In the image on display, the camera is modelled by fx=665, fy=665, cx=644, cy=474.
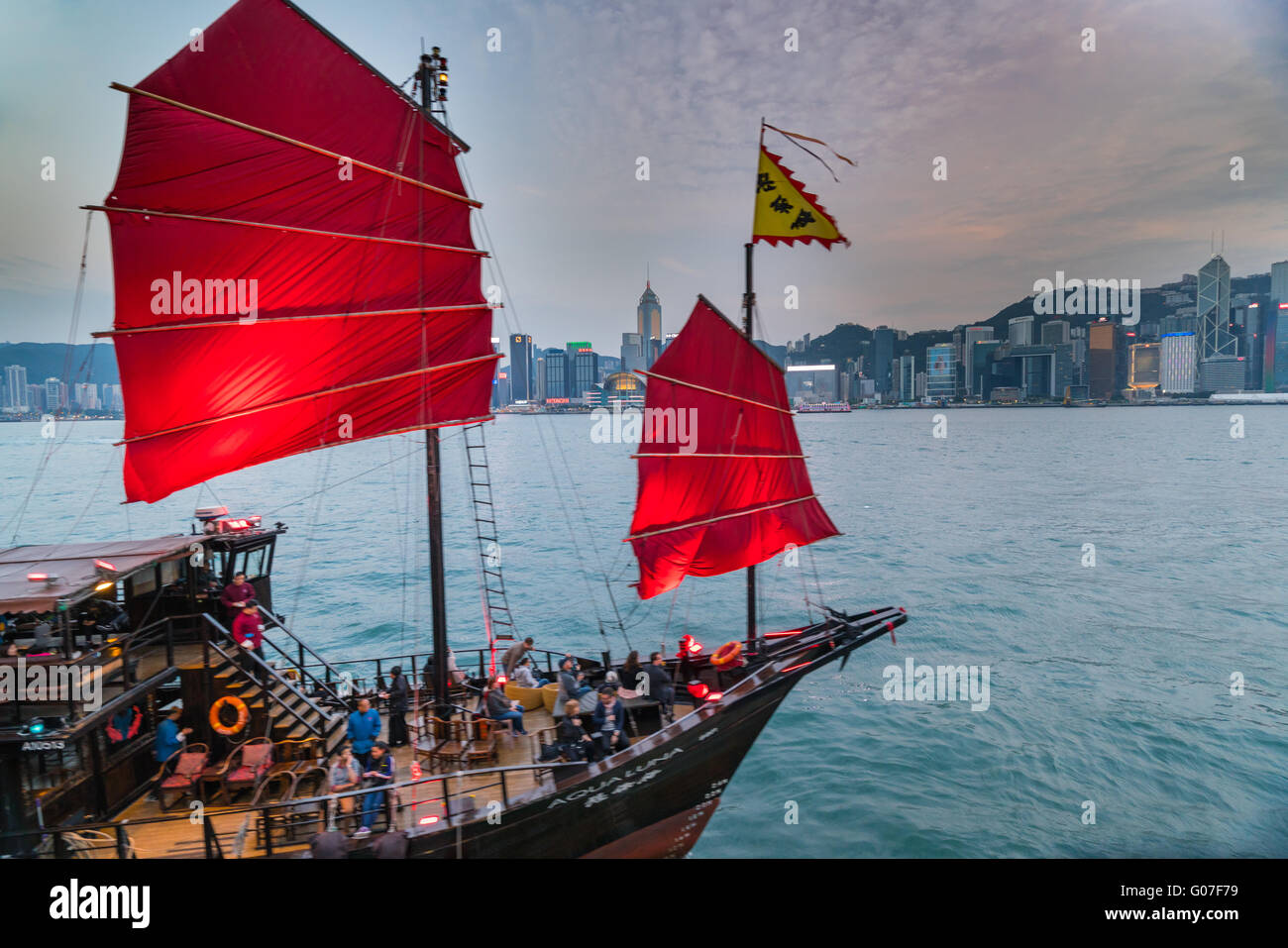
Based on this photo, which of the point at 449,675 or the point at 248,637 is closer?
the point at 248,637

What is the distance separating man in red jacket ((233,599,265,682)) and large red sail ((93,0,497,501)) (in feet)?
9.47

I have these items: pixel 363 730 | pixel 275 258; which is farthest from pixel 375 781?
pixel 275 258

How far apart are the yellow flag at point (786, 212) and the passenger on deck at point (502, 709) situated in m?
10.9

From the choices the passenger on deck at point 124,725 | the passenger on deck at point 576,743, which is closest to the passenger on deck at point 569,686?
the passenger on deck at point 576,743

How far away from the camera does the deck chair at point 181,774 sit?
9.00 meters

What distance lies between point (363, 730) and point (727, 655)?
675cm

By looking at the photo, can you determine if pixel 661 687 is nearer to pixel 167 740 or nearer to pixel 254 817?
pixel 254 817

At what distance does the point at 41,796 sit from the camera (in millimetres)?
8344

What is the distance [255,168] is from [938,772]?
19.6 meters

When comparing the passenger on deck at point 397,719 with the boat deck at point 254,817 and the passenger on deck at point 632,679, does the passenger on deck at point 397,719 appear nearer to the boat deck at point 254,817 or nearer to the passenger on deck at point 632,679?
the boat deck at point 254,817

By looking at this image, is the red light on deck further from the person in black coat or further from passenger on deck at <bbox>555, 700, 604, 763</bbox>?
passenger on deck at <bbox>555, 700, 604, 763</bbox>

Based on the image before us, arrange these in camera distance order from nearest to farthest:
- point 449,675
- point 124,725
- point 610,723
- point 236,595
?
point 124,725 < point 610,723 < point 236,595 < point 449,675

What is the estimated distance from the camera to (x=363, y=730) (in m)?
9.23
